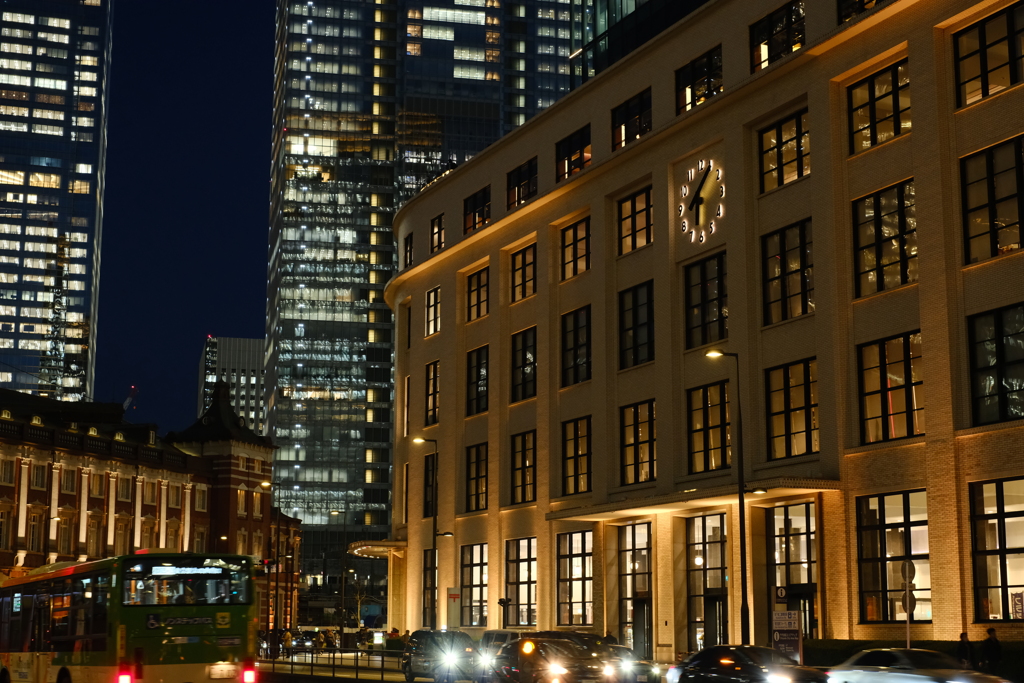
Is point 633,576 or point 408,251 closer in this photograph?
point 633,576

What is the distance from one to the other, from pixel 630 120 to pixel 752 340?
13.5m

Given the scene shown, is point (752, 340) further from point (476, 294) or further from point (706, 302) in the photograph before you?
point (476, 294)

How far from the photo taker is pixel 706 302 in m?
47.7

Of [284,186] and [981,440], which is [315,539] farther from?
[981,440]

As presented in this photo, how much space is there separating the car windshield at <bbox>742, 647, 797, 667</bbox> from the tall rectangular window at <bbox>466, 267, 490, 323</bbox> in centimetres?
3761

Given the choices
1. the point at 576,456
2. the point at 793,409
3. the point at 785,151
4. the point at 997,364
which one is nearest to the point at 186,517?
the point at 576,456

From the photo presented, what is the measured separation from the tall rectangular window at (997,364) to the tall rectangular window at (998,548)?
198cm

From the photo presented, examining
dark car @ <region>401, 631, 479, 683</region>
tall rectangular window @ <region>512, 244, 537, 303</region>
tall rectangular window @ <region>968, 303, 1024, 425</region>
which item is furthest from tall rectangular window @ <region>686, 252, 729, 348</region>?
dark car @ <region>401, 631, 479, 683</region>

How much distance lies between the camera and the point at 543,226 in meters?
58.8

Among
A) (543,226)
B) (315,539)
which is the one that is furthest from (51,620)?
(315,539)

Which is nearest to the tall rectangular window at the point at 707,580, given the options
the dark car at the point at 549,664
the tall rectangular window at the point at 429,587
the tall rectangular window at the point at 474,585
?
the dark car at the point at 549,664

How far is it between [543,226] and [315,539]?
4577 inches

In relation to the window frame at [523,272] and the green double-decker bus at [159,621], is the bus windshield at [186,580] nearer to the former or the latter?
the green double-decker bus at [159,621]

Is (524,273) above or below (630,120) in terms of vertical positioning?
below
